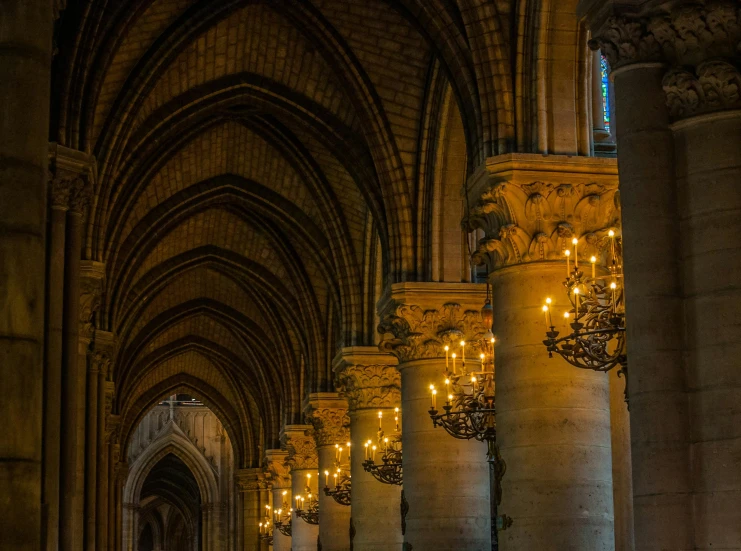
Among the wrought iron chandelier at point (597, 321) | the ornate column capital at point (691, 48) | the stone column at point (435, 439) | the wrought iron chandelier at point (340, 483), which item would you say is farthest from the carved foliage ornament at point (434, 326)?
the ornate column capital at point (691, 48)

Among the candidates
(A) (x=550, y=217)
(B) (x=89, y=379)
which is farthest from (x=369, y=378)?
(A) (x=550, y=217)

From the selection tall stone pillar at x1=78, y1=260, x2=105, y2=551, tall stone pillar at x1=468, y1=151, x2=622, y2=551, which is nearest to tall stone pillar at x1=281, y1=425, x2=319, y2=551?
tall stone pillar at x1=78, y1=260, x2=105, y2=551

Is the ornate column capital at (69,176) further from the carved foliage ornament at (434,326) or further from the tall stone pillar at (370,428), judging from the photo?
the tall stone pillar at (370,428)

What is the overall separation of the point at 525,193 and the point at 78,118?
22.6 feet

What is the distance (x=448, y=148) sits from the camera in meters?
25.1

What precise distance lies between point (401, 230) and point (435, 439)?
404cm

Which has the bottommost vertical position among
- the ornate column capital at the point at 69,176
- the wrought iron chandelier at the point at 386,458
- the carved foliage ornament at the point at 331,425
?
the wrought iron chandelier at the point at 386,458

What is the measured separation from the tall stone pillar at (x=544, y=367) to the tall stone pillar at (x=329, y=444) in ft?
55.0

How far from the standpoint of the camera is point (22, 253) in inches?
328

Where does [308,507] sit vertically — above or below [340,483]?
below

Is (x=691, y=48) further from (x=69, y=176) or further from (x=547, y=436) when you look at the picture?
(x=69, y=176)

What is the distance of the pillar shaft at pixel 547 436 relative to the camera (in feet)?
58.2

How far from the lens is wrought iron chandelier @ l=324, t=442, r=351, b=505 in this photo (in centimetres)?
3353

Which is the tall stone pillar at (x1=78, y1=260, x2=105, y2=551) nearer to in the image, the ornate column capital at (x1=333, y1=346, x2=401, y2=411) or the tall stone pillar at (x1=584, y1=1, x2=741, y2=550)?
the ornate column capital at (x1=333, y1=346, x2=401, y2=411)
